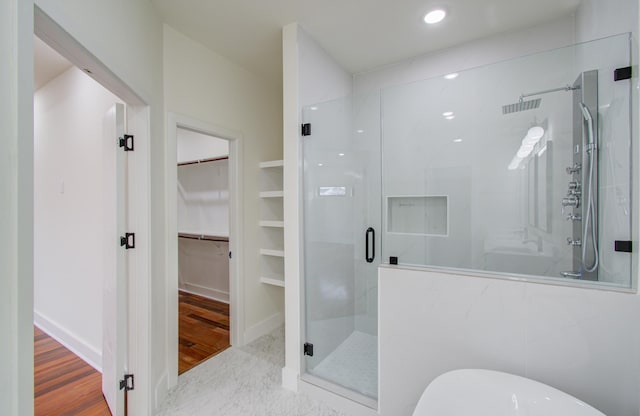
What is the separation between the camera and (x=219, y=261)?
402 cm

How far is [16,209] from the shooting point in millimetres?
801

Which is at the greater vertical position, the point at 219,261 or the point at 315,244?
the point at 315,244

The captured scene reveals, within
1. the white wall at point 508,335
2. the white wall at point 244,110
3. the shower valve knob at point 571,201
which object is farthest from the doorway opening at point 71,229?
the shower valve knob at point 571,201

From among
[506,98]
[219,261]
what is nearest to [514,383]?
[506,98]

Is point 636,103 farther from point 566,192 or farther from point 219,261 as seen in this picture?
Answer: point 219,261

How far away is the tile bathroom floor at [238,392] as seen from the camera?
6.17ft

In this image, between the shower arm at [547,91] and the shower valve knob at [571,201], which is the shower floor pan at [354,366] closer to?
the shower valve knob at [571,201]

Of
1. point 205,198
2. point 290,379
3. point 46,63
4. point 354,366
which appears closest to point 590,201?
point 354,366

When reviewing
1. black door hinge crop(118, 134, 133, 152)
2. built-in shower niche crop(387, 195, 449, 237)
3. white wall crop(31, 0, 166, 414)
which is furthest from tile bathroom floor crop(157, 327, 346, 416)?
black door hinge crop(118, 134, 133, 152)

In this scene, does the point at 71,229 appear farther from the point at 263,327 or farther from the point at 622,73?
the point at 622,73

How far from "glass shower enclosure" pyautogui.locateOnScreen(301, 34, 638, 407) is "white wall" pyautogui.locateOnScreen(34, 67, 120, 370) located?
1794 mm

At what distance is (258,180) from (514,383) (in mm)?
2613

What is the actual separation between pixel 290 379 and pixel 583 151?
248cm

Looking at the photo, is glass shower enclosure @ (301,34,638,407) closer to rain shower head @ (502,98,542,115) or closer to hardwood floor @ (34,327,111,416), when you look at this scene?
rain shower head @ (502,98,542,115)
